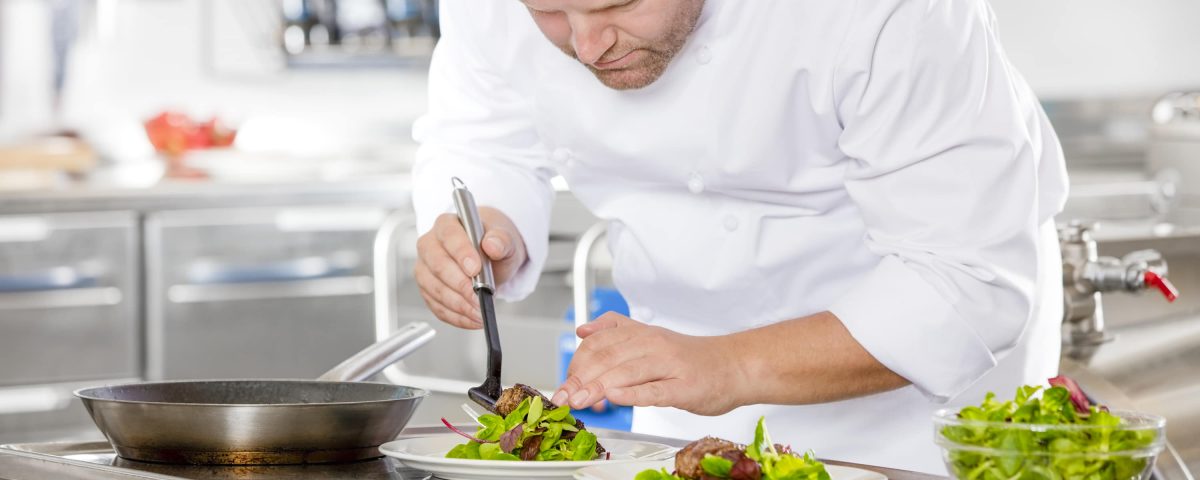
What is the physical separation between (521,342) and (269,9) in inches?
72.7

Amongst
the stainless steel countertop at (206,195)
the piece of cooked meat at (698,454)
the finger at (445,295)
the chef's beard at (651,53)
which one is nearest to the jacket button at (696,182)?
the chef's beard at (651,53)

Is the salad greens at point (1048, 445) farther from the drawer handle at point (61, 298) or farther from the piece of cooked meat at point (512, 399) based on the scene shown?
the drawer handle at point (61, 298)

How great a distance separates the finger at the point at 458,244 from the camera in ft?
4.54

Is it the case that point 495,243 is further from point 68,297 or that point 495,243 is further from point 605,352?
point 68,297

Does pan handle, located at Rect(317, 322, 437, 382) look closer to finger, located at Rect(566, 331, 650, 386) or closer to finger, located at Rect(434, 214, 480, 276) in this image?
finger, located at Rect(434, 214, 480, 276)

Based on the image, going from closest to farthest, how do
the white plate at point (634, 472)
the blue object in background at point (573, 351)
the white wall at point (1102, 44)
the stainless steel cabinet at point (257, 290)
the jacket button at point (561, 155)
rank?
the white plate at point (634, 472) → the jacket button at point (561, 155) → the blue object in background at point (573, 351) → the stainless steel cabinet at point (257, 290) → the white wall at point (1102, 44)

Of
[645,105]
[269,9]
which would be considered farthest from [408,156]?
[645,105]

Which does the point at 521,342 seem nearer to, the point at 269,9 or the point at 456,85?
the point at 456,85

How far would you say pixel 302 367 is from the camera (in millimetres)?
3662

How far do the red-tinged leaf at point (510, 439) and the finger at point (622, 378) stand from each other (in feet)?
0.22

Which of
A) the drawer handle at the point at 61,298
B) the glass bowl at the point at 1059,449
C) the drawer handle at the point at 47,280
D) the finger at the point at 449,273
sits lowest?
the drawer handle at the point at 61,298

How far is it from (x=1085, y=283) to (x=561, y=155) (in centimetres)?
68

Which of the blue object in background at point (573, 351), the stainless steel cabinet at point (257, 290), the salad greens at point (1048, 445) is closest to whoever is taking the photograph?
the salad greens at point (1048, 445)

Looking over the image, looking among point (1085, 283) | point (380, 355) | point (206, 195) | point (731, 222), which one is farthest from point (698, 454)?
point (206, 195)
